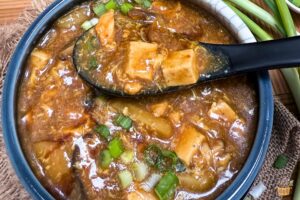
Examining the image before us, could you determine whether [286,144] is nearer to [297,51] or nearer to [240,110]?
[240,110]

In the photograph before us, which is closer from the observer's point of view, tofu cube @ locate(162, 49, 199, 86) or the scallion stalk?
tofu cube @ locate(162, 49, 199, 86)

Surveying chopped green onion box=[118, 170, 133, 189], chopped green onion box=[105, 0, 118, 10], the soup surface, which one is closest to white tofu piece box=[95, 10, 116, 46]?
the soup surface

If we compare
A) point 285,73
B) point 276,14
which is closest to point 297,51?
point 285,73

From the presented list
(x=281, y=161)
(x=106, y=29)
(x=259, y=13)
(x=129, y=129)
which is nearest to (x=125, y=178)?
(x=129, y=129)

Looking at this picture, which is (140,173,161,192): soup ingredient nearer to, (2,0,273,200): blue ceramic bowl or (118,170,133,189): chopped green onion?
(118,170,133,189): chopped green onion

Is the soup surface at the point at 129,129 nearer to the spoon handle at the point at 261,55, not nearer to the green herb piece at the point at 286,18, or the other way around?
the spoon handle at the point at 261,55

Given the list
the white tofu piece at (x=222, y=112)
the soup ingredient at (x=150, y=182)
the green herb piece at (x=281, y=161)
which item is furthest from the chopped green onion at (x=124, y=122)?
the green herb piece at (x=281, y=161)
